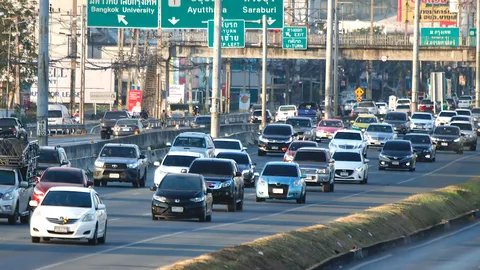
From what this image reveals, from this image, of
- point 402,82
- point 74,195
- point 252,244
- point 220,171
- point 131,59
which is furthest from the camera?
point 402,82

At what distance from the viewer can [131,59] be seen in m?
103

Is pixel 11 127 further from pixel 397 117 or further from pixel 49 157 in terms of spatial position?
pixel 397 117

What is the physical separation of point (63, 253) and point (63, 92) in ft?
389

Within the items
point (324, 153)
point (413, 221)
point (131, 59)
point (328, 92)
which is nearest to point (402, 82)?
point (131, 59)

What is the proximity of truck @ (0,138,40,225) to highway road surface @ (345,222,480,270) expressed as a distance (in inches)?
351

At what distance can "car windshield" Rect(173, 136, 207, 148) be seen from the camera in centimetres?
5041

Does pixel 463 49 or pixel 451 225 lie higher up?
pixel 463 49

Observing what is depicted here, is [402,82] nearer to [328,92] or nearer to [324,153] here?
[328,92]

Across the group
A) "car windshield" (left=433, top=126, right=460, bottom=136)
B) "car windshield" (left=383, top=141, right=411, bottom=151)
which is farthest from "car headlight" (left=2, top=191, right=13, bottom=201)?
"car windshield" (left=433, top=126, right=460, bottom=136)

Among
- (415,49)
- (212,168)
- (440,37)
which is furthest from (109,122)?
(212,168)

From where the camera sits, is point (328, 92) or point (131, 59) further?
point (131, 59)

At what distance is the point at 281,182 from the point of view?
127 ft

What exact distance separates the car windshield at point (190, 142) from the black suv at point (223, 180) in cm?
1398

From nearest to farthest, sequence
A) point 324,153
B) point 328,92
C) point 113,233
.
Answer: point 113,233 < point 324,153 < point 328,92
